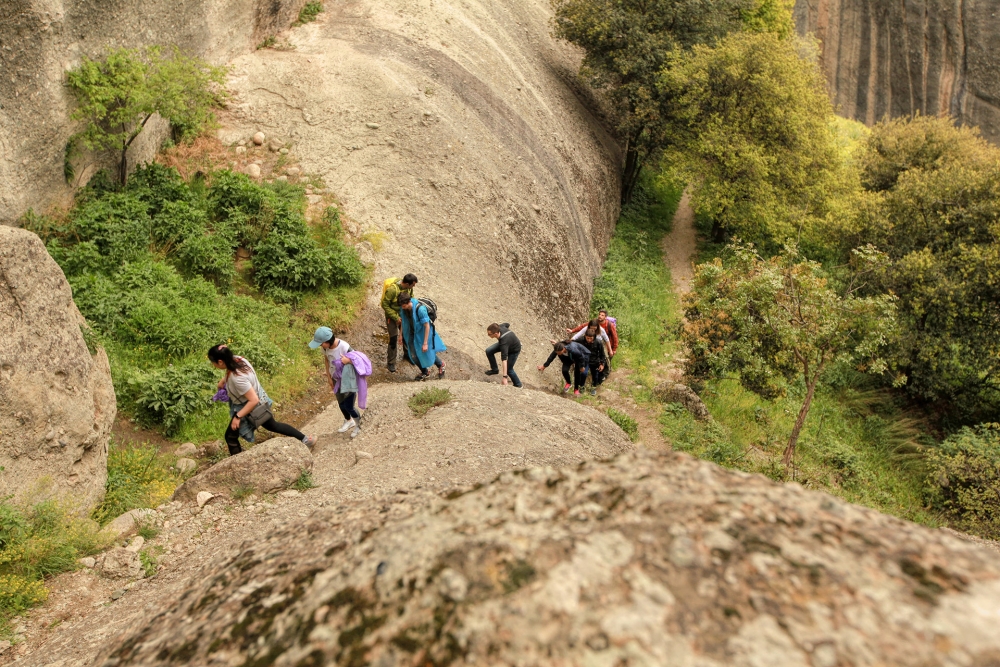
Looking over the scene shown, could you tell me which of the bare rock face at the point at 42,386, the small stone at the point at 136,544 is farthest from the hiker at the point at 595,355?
the small stone at the point at 136,544

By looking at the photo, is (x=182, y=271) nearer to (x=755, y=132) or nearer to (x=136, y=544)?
(x=136, y=544)

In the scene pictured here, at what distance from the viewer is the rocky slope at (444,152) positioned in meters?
17.7

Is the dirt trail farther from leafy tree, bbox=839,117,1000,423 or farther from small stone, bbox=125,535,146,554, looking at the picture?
small stone, bbox=125,535,146,554

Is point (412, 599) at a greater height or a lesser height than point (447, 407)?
greater

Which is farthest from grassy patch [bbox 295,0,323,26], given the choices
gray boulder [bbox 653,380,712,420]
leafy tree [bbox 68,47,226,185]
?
gray boulder [bbox 653,380,712,420]

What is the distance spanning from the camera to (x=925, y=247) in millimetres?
20047

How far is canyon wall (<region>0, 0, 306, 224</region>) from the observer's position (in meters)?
12.2

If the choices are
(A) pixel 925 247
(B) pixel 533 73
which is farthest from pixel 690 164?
(A) pixel 925 247

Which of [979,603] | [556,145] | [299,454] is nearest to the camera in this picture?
[979,603]

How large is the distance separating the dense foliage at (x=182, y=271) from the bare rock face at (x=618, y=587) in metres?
7.14

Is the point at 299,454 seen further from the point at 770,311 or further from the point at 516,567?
the point at 770,311

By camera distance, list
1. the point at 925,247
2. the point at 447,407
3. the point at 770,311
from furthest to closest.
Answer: the point at 925,247 < the point at 770,311 < the point at 447,407

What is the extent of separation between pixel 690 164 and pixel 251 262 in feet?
55.9

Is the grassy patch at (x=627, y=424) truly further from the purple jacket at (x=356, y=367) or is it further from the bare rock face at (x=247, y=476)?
the bare rock face at (x=247, y=476)
